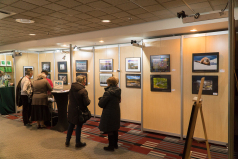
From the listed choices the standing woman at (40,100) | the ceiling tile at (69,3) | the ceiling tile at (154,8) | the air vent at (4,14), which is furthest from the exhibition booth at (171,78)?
the air vent at (4,14)

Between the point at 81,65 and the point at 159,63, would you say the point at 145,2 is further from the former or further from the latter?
the point at 81,65

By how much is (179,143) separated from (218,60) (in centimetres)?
218

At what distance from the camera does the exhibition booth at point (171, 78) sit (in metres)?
4.36

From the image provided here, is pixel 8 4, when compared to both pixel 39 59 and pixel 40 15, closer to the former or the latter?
pixel 40 15

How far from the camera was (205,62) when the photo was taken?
175 inches

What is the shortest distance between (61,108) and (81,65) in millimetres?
2376

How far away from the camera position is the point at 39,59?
8.71 meters

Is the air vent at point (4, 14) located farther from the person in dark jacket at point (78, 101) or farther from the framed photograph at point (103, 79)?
the framed photograph at point (103, 79)

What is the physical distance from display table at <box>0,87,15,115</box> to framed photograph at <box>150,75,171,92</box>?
20.1ft

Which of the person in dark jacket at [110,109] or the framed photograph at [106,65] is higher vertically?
the framed photograph at [106,65]

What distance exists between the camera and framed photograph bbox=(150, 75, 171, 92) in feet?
16.4

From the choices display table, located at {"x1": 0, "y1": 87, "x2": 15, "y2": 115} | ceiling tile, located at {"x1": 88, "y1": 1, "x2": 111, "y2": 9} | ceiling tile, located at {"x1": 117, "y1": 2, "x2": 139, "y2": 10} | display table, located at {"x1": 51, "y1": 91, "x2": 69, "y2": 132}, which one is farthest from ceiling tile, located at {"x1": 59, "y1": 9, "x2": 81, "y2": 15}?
display table, located at {"x1": 0, "y1": 87, "x2": 15, "y2": 115}

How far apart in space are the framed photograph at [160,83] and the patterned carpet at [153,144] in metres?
1.27

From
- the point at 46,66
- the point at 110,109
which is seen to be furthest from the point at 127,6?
the point at 46,66
